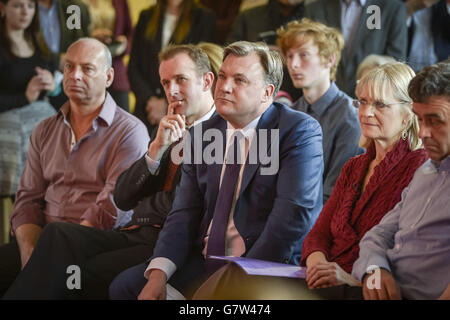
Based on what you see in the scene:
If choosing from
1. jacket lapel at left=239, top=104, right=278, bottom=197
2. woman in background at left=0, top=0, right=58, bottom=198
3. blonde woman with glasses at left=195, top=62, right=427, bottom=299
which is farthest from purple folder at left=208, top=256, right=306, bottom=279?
woman in background at left=0, top=0, right=58, bottom=198

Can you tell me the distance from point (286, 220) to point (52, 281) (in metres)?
0.87

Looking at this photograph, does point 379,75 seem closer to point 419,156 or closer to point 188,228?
point 419,156

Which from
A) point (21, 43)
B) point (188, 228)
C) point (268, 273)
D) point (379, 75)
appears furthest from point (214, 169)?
point (21, 43)

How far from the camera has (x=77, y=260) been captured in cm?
236

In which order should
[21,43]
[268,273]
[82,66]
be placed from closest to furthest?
[268,273] < [82,66] < [21,43]

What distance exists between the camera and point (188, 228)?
225cm

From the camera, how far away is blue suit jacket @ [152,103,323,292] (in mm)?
2078

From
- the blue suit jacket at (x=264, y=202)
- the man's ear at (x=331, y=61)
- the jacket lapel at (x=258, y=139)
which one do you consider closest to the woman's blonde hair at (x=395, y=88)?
the blue suit jacket at (x=264, y=202)

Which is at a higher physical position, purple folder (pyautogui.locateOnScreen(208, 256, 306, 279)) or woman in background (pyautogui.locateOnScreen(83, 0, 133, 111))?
woman in background (pyautogui.locateOnScreen(83, 0, 133, 111))

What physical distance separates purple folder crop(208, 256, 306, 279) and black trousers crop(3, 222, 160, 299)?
596mm

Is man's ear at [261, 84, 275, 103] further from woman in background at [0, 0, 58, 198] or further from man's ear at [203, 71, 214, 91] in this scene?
woman in background at [0, 0, 58, 198]

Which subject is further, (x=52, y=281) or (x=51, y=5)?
(x=51, y=5)

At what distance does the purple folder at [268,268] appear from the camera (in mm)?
1852
